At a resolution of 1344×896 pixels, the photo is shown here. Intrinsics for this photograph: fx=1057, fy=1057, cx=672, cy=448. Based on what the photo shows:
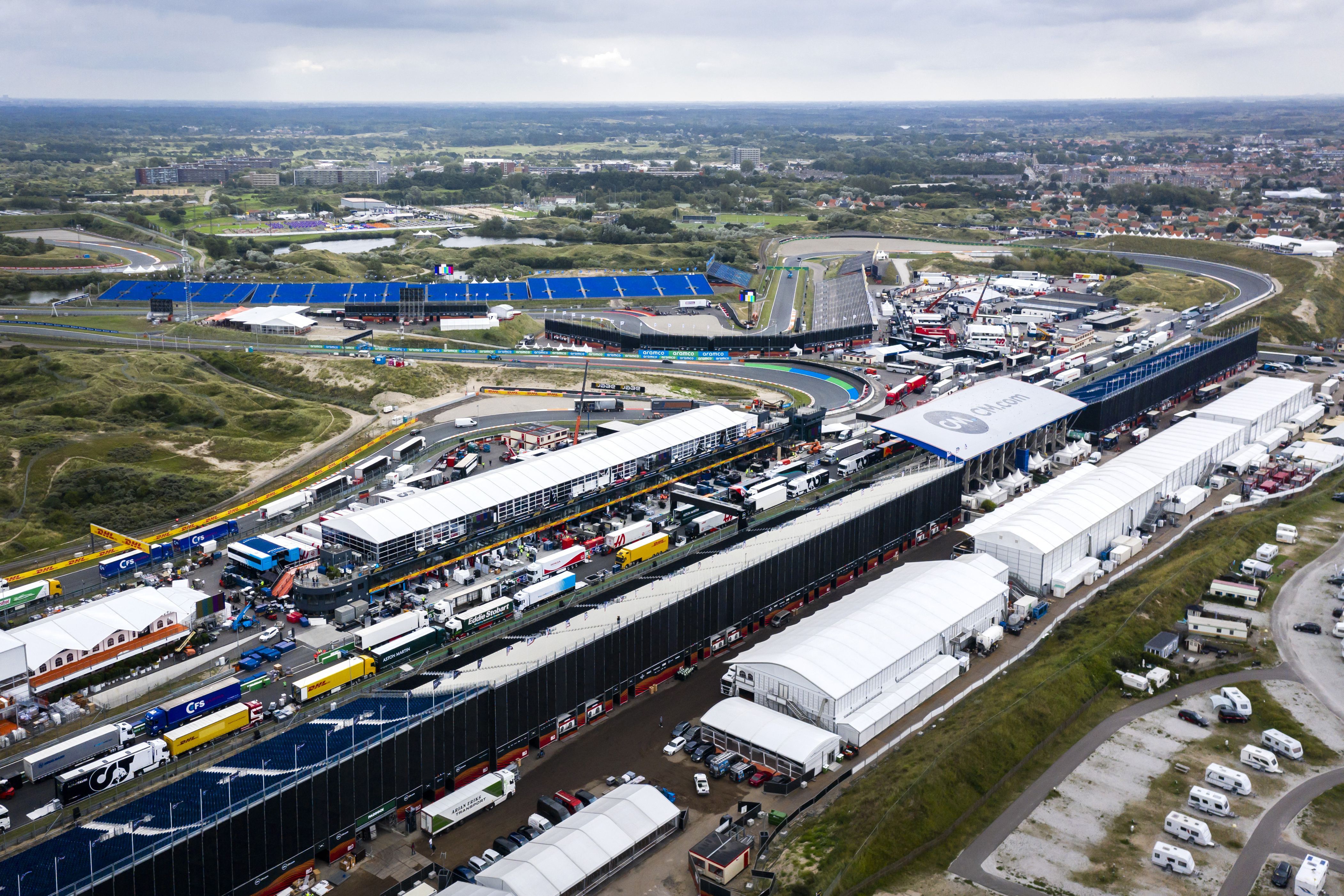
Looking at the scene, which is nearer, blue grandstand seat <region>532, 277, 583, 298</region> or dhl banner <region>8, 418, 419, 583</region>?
dhl banner <region>8, 418, 419, 583</region>

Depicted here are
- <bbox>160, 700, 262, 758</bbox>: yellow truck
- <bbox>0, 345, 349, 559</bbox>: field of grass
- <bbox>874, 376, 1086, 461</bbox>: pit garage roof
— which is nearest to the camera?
<bbox>160, 700, 262, 758</bbox>: yellow truck

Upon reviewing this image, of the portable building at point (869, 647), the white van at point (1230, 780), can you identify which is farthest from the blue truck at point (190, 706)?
the white van at point (1230, 780)

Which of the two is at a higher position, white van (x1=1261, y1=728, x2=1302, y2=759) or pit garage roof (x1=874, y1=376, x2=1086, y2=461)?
pit garage roof (x1=874, y1=376, x2=1086, y2=461)

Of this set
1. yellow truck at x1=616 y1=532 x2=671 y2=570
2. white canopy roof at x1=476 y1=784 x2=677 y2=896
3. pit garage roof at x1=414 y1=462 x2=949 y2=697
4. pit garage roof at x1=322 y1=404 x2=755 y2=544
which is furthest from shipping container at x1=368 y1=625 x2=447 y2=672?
white canopy roof at x1=476 y1=784 x2=677 y2=896

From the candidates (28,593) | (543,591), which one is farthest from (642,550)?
(28,593)

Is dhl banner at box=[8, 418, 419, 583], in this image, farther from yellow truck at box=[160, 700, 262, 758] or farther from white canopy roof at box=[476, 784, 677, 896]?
white canopy roof at box=[476, 784, 677, 896]

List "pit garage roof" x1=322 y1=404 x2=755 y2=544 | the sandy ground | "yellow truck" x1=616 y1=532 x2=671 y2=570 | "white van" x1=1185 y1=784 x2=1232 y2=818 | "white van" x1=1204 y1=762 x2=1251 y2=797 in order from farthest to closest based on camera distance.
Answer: "yellow truck" x1=616 y1=532 x2=671 y2=570, "pit garage roof" x1=322 y1=404 x2=755 y2=544, "white van" x1=1204 y1=762 x2=1251 y2=797, "white van" x1=1185 y1=784 x2=1232 y2=818, the sandy ground

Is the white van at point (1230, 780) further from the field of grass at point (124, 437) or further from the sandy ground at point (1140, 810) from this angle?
the field of grass at point (124, 437)
